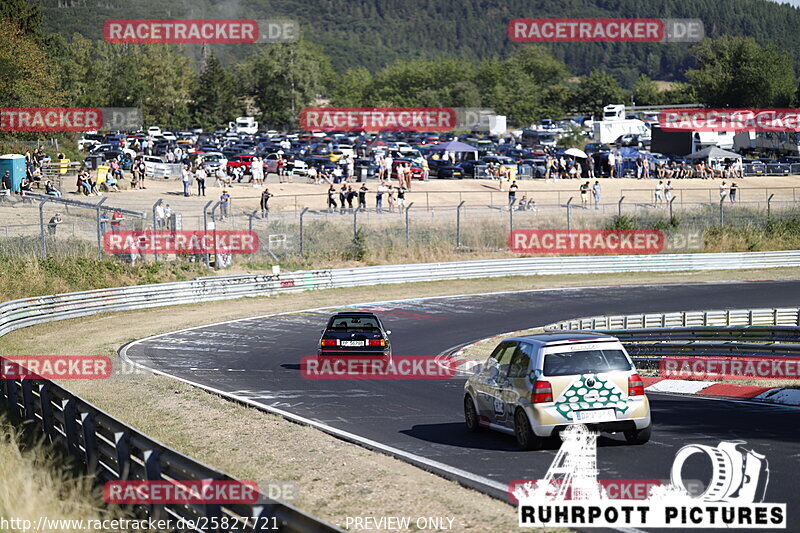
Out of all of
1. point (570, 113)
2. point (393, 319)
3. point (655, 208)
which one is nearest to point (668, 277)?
point (655, 208)

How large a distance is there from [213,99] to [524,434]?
13096cm

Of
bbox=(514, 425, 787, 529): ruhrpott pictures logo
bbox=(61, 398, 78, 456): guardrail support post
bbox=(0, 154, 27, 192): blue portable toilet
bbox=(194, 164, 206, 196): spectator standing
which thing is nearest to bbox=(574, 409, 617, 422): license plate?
bbox=(514, 425, 787, 529): ruhrpott pictures logo

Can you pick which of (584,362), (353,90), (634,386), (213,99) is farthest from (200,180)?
(353,90)

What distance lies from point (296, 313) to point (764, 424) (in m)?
22.4

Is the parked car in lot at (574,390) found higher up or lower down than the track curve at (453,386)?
higher up

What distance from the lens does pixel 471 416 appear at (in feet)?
47.2

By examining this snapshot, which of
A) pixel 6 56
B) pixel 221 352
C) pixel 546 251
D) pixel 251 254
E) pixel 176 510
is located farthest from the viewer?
pixel 6 56

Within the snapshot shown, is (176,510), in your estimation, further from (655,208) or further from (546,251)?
(655,208)

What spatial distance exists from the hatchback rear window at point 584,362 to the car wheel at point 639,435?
0.75 meters

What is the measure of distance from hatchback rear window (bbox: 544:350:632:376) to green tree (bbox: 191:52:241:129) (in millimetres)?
127725

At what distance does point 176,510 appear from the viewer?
27.9ft

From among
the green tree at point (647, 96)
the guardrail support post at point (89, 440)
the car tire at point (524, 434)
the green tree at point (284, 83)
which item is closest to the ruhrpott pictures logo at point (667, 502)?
the car tire at point (524, 434)

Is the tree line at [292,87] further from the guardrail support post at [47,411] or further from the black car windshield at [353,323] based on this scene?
the guardrail support post at [47,411]

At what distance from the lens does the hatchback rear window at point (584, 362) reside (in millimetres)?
12406
